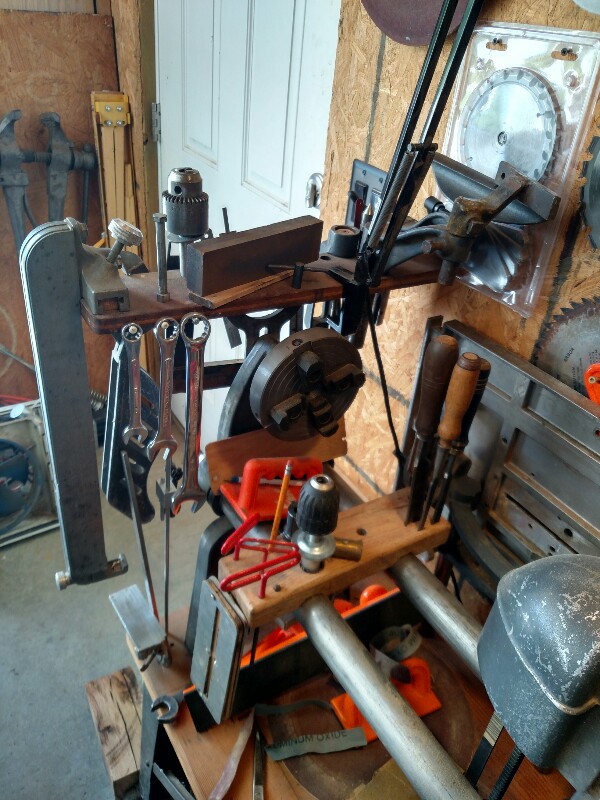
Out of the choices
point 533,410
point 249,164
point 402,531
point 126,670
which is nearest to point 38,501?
point 126,670

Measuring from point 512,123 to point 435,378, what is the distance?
1.22 ft

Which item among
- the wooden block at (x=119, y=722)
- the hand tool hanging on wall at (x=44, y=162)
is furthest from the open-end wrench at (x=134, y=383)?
the hand tool hanging on wall at (x=44, y=162)

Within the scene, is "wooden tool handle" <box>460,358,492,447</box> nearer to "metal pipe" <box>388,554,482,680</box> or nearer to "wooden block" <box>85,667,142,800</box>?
"metal pipe" <box>388,554,482,680</box>

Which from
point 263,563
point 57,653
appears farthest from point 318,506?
point 57,653

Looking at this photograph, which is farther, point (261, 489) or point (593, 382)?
point (261, 489)

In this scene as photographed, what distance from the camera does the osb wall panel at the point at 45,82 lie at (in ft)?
6.76

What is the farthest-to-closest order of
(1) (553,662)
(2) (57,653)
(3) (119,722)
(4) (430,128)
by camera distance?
(2) (57,653) < (3) (119,722) < (4) (430,128) < (1) (553,662)

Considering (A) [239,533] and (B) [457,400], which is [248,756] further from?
(B) [457,400]

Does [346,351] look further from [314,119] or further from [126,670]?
[126,670]

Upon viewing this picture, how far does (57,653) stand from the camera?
6.07 ft

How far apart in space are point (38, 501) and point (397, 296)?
1.68 meters

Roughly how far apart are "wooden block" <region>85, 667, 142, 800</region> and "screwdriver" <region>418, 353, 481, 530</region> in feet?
3.72

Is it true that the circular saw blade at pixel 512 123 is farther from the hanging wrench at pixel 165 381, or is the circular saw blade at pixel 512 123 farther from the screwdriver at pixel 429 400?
the hanging wrench at pixel 165 381

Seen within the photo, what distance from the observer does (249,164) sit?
65.6 inches
